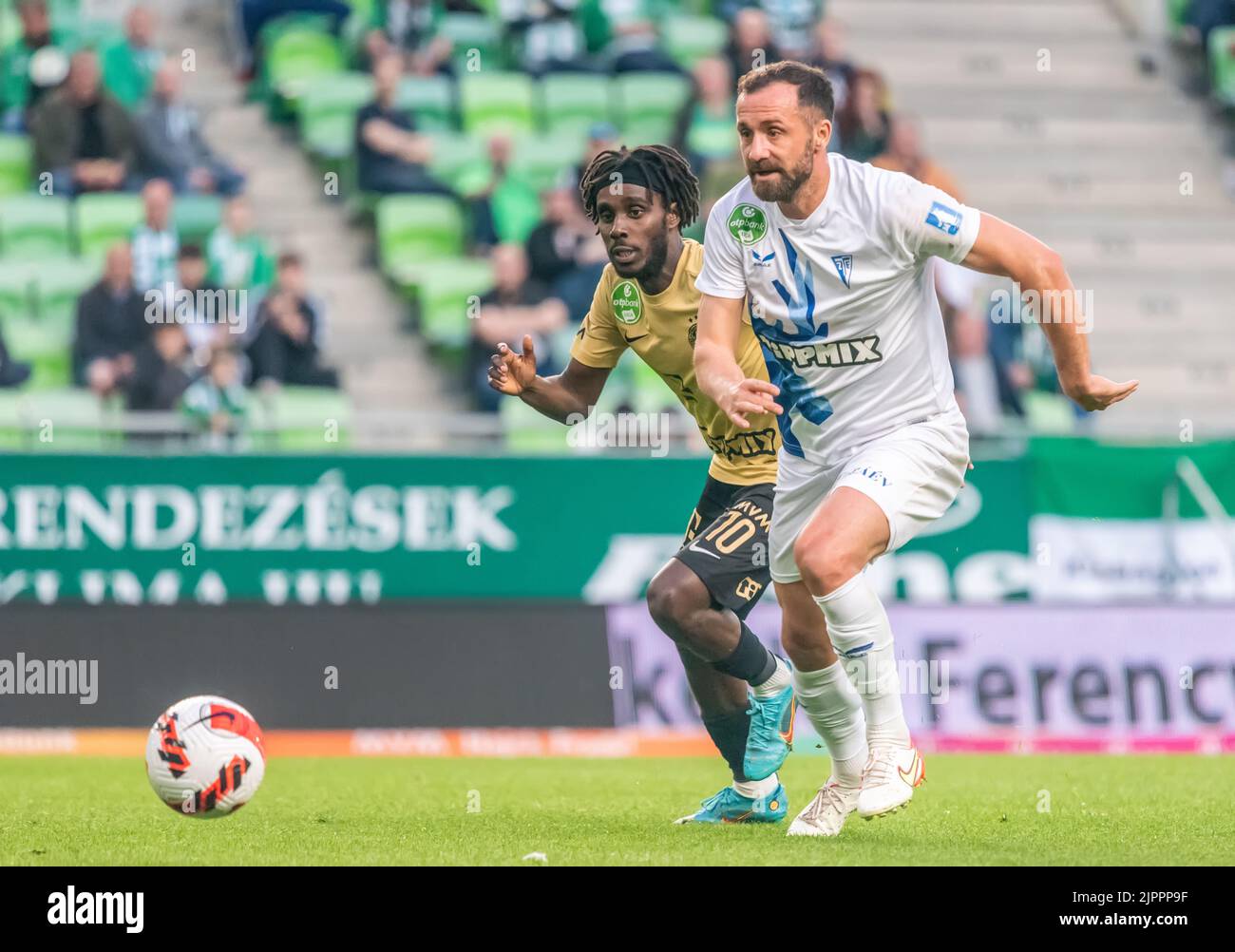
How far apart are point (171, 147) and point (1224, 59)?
10.5 m

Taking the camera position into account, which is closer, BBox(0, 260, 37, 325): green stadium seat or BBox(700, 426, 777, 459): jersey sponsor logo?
BBox(700, 426, 777, 459): jersey sponsor logo

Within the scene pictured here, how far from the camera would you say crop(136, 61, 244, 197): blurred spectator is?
16703 millimetres

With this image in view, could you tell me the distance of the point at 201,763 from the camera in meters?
7.73

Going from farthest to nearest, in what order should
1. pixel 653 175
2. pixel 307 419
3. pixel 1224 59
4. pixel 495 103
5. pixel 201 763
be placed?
1. pixel 1224 59
2. pixel 495 103
3. pixel 307 419
4. pixel 653 175
5. pixel 201 763

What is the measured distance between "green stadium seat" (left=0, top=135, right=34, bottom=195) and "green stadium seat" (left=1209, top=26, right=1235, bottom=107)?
11590 mm

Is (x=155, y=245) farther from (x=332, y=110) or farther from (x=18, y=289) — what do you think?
(x=332, y=110)

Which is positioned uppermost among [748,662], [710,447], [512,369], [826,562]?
[512,369]

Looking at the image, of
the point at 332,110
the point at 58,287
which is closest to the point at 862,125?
the point at 332,110

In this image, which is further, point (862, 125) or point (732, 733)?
point (862, 125)

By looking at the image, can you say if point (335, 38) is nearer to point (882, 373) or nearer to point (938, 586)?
point (938, 586)

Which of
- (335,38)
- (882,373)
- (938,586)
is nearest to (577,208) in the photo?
(335,38)

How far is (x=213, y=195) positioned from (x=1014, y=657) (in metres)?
7.64

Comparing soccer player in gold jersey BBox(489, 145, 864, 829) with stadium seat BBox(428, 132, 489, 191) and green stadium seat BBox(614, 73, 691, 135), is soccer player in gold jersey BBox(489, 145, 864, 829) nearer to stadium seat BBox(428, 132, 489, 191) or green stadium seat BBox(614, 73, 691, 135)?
stadium seat BBox(428, 132, 489, 191)

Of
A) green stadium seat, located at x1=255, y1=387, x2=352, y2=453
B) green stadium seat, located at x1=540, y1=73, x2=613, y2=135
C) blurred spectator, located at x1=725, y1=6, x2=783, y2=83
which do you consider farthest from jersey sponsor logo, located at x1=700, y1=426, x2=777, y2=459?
green stadium seat, located at x1=540, y1=73, x2=613, y2=135
